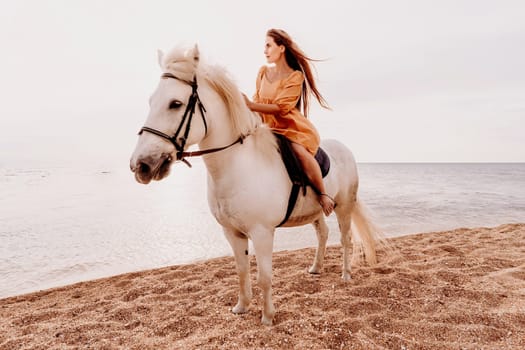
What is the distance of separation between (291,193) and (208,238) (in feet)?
17.3

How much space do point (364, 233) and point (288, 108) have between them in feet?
8.08

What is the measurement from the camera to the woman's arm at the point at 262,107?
8.00 feet

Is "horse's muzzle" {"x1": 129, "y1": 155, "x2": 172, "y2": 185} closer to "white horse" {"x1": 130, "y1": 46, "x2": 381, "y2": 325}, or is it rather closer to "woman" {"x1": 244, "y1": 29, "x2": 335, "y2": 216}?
"white horse" {"x1": 130, "y1": 46, "x2": 381, "y2": 325}

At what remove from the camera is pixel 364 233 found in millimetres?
4160

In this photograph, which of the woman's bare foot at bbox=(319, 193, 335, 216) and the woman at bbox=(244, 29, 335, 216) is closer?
the woman at bbox=(244, 29, 335, 216)

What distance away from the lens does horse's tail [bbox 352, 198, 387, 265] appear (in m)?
4.03

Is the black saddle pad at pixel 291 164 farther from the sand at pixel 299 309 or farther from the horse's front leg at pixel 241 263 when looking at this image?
the sand at pixel 299 309

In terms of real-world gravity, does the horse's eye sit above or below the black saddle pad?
above

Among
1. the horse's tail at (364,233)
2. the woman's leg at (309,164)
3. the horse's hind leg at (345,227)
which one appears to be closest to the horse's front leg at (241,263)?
the woman's leg at (309,164)

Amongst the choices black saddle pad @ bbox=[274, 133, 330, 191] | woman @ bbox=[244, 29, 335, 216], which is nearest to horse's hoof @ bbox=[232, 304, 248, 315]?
woman @ bbox=[244, 29, 335, 216]

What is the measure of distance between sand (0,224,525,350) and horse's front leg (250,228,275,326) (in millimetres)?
Answer: 145

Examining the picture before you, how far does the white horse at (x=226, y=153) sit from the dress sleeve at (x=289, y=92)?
0.85 feet

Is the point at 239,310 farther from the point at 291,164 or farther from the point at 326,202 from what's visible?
the point at 291,164

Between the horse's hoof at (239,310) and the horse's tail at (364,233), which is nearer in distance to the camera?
the horse's hoof at (239,310)
